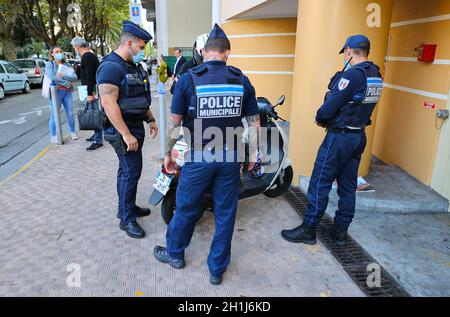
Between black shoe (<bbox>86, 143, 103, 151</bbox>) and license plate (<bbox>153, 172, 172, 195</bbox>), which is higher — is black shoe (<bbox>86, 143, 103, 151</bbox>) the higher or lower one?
the lower one

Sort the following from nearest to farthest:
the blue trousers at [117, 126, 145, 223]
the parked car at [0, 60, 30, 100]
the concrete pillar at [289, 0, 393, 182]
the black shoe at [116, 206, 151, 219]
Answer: the blue trousers at [117, 126, 145, 223] → the black shoe at [116, 206, 151, 219] → the concrete pillar at [289, 0, 393, 182] → the parked car at [0, 60, 30, 100]

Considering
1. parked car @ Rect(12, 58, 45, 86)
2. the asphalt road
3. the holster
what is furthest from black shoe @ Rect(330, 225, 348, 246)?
parked car @ Rect(12, 58, 45, 86)

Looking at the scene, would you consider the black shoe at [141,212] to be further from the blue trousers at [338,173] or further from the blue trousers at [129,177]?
the blue trousers at [338,173]

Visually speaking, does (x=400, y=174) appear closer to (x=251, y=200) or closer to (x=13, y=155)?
(x=251, y=200)

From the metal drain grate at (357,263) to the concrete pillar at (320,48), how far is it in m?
1.07

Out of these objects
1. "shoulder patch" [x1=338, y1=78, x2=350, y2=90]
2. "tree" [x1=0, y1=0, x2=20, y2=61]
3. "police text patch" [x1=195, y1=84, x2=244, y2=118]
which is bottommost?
"police text patch" [x1=195, y1=84, x2=244, y2=118]

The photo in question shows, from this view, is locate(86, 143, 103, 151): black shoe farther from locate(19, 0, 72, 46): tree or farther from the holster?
locate(19, 0, 72, 46): tree

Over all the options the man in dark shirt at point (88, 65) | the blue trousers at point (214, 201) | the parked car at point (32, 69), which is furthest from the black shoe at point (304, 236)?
the parked car at point (32, 69)

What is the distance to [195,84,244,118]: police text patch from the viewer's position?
8.25ft

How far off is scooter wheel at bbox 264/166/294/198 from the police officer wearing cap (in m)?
1.79

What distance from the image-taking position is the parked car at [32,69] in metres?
17.6

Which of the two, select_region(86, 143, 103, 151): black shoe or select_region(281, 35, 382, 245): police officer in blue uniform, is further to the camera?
select_region(86, 143, 103, 151): black shoe

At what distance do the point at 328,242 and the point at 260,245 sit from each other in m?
0.70

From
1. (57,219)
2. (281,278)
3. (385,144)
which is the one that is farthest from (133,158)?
(385,144)
